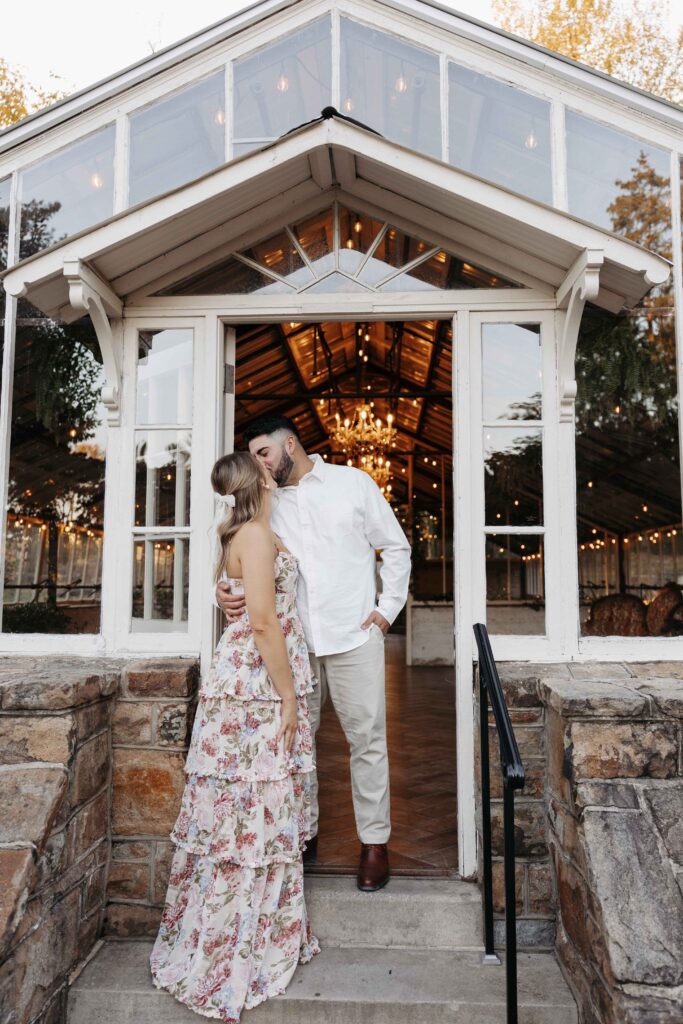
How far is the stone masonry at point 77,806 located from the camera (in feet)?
7.67

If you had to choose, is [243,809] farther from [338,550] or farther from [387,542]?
[387,542]

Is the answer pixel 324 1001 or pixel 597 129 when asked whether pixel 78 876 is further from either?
pixel 597 129

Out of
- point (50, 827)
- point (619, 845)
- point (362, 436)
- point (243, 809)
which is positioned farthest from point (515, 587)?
point (362, 436)

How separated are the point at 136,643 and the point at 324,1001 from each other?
5.12ft

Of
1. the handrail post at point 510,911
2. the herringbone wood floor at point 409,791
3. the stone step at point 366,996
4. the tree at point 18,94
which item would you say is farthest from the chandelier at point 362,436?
the tree at point 18,94

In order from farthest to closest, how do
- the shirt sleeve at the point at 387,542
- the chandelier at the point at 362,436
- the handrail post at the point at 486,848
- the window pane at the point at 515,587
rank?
the chandelier at the point at 362,436
the window pane at the point at 515,587
the shirt sleeve at the point at 387,542
the handrail post at the point at 486,848

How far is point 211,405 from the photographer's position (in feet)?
11.3

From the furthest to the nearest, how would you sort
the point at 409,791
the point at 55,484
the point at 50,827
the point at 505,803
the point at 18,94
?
1. the point at 18,94
2. the point at 409,791
3. the point at 55,484
4. the point at 50,827
5. the point at 505,803

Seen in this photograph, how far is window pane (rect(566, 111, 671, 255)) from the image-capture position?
11.5ft

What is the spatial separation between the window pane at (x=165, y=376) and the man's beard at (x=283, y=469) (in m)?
0.55

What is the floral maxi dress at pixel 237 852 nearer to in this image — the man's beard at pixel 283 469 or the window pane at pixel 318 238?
the man's beard at pixel 283 469

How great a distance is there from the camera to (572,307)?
3.14 metres

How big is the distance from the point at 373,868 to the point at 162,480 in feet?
6.07

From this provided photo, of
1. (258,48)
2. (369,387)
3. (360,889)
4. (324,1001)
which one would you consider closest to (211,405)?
(258,48)
